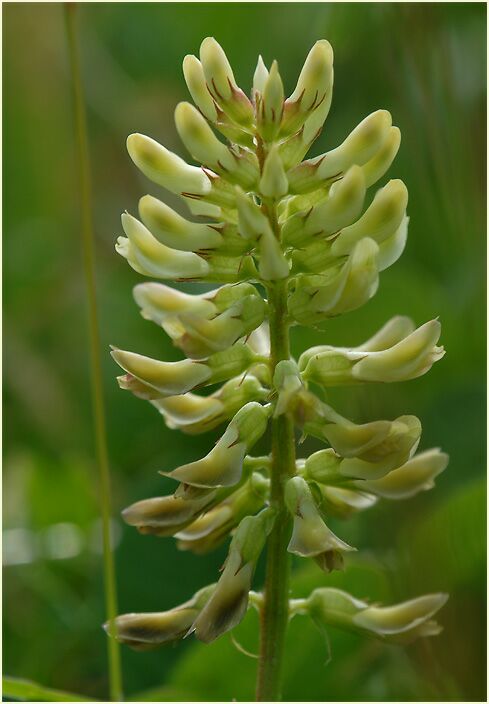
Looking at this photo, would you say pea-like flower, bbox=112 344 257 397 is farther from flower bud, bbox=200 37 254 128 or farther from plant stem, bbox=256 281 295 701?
flower bud, bbox=200 37 254 128

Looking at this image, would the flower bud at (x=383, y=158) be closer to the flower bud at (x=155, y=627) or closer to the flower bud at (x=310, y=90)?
the flower bud at (x=310, y=90)

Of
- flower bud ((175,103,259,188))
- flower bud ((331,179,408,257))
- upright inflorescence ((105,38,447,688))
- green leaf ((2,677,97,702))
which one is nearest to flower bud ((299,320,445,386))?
upright inflorescence ((105,38,447,688))

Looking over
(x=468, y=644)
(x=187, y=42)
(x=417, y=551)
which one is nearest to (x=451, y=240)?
(x=417, y=551)

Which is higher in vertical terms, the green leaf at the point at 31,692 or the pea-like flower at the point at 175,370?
the pea-like flower at the point at 175,370

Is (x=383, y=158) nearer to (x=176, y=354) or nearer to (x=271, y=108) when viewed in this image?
(x=271, y=108)

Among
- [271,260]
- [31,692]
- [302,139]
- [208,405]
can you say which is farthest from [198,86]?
[31,692]

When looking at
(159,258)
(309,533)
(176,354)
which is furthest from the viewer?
(176,354)

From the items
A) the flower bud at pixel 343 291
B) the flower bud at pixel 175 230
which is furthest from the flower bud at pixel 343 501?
the flower bud at pixel 175 230
